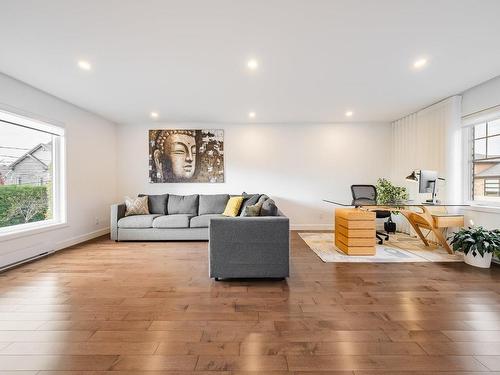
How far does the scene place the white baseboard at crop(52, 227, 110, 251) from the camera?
158 inches

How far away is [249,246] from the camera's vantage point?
2656 millimetres

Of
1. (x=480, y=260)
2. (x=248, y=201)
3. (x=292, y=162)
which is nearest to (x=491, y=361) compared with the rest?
(x=480, y=260)

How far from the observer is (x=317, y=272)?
9.71ft

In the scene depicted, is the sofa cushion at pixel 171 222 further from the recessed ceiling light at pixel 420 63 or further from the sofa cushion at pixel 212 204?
the recessed ceiling light at pixel 420 63

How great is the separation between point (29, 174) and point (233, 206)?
3352mm

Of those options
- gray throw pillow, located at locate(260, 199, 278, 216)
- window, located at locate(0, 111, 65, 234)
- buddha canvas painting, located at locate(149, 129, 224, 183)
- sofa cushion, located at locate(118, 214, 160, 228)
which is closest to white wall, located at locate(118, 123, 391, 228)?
buddha canvas painting, located at locate(149, 129, 224, 183)

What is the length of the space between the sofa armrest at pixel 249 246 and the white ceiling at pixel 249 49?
1.89 metres

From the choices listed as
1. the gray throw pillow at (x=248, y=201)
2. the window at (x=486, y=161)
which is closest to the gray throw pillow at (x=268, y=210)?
the gray throw pillow at (x=248, y=201)

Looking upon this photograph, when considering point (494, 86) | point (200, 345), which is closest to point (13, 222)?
point (200, 345)

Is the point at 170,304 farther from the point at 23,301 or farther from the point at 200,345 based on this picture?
the point at 23,301

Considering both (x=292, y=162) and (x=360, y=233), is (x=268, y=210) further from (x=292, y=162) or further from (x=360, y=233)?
(x=292, y=162)

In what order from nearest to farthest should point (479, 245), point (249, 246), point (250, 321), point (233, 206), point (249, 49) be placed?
1. point (250, 321)
2. point (249, 49)
3. point (249, 246)
4. point (479, 245)
5. point (233, 206)

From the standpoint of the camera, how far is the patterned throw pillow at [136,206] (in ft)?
15.9

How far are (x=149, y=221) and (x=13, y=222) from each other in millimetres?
1901
